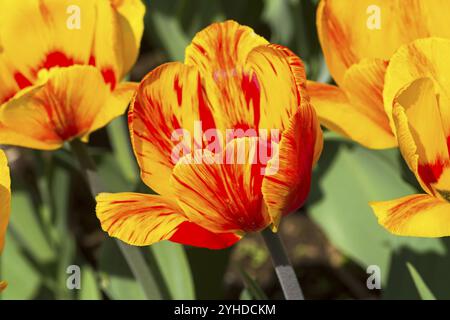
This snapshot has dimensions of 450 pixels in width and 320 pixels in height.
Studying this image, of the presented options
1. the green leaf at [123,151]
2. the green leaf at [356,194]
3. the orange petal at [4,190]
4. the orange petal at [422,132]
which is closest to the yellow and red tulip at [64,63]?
the orange petal at [4,190]

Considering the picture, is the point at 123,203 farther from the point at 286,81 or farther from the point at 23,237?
the point at 23,237

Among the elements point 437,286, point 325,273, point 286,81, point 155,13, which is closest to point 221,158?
point 286,81

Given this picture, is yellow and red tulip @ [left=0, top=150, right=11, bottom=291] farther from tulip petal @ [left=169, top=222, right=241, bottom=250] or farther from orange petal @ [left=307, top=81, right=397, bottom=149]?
orange petal @ [left=307, top=81, right=397, bottom=149]

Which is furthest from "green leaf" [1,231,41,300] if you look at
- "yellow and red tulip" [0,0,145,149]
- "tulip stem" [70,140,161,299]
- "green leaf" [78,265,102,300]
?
"yellow and red tulip" [0,0,145,149]

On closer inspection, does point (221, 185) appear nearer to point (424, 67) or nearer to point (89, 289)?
point (424, 67)

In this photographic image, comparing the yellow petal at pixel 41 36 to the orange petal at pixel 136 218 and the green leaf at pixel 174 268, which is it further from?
the green leaf at pixel 174 268
